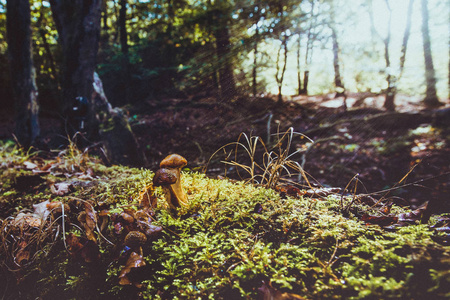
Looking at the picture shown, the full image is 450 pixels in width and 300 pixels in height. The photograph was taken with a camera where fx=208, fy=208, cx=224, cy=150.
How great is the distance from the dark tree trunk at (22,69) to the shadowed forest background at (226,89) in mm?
23

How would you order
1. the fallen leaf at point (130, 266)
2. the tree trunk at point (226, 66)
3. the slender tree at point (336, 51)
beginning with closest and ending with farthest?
1. the fallen leaf at point (130, 266)
2. the tree trunk at point (226, 66)
3. the slender tree at point (336, 51)

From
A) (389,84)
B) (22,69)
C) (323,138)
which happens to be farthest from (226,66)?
(389,84)

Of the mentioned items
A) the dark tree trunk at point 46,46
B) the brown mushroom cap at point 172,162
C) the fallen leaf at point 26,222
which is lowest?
the fallen leaf at point 26,222

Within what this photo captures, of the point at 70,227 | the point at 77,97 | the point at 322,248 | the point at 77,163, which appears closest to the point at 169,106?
the point at 77,97

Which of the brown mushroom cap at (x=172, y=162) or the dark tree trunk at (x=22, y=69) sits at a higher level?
the dark tree trunk at (x=22, y=69)

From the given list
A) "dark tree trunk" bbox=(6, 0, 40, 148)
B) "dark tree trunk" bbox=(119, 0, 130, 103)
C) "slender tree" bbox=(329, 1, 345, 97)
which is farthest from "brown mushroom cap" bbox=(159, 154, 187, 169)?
"dark tree trunk" bbox=(119, 0, 130, 103)

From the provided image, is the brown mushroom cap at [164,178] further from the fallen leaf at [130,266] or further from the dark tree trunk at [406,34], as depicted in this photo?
the dark tree trunk at [406,34]

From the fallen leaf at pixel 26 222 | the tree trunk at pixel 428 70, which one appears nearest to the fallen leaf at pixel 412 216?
the fallen leaf at pixel 26 222

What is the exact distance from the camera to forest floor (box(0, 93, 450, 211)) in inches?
199

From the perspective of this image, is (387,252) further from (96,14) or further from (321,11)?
(321,11)

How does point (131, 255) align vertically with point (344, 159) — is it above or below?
above

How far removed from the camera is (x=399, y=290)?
0.61 metres

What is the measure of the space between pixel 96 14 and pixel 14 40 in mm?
2426

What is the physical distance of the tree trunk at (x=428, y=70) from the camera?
380 inches
